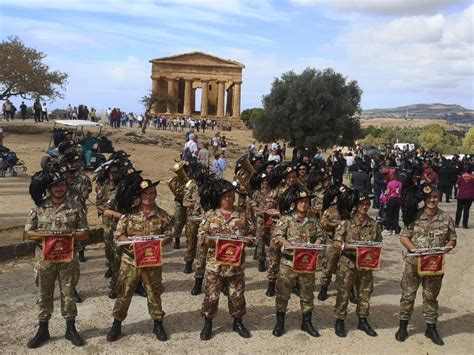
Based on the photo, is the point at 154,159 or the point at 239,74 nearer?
the point at 154,159

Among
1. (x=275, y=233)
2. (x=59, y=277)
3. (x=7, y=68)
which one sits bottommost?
(x=59, y=277)

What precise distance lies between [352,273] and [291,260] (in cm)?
94

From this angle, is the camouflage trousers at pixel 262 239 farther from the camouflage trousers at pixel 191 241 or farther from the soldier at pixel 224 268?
the soldier at pixel 224 268

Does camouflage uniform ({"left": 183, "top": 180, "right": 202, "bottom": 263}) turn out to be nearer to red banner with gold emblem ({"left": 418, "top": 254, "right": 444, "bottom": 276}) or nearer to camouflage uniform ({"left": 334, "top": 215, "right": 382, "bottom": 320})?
camouflage uniform ({"left": 334, "top": 215, "right": 382, "bottom": 320})

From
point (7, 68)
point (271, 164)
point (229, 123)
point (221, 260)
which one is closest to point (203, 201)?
point (221, 260)

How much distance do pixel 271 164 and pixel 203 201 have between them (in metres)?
4.00

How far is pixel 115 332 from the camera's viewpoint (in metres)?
6.41

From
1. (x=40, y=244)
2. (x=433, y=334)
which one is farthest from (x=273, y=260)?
(x=40, y=244)

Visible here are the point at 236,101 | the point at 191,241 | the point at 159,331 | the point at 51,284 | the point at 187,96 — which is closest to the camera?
the point at 51,284

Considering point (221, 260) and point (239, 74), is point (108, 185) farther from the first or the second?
point (239, 74)

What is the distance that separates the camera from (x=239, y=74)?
2557 inches

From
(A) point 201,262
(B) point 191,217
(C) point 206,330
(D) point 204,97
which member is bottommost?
(C) point 206,330

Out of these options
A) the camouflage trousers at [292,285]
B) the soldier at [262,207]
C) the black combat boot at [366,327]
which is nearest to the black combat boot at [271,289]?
the soldier at [262,207]

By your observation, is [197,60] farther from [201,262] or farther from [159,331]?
[159,331]
